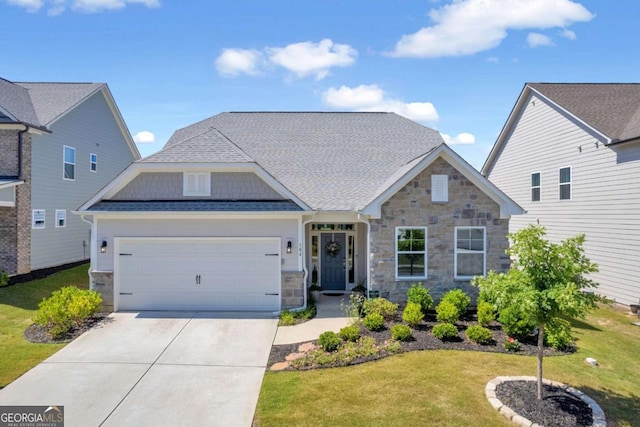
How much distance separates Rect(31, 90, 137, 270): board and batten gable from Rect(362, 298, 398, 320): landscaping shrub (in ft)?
47.6

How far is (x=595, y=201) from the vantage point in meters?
14.0

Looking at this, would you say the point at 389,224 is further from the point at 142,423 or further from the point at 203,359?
the point at 142,423

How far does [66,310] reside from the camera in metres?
10.1

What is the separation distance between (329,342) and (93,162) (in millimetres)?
18189

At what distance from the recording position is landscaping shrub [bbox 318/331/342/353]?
28.7ft

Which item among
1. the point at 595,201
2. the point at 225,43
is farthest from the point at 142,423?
the point at 595,201

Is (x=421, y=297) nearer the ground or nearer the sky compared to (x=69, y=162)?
nearer the ground

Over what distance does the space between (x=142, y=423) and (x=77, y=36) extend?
14.9 meters

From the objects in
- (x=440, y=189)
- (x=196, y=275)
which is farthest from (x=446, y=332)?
(x=196, y=275)

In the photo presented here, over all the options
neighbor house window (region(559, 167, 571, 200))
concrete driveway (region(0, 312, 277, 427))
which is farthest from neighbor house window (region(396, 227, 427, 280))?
neighbor house window (region(559, 167, 571, 200))

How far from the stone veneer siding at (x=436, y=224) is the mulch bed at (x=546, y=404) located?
506 cm

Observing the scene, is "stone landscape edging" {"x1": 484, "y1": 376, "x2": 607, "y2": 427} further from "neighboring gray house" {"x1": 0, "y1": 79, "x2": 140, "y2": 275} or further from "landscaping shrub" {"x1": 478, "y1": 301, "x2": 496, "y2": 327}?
"neighboring gray house" {"x1": 0, "y1": 79, "x2": 140, "y2": 275}

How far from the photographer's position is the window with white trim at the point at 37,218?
15.9m

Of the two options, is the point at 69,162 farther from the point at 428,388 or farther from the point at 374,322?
the point at 428,388
